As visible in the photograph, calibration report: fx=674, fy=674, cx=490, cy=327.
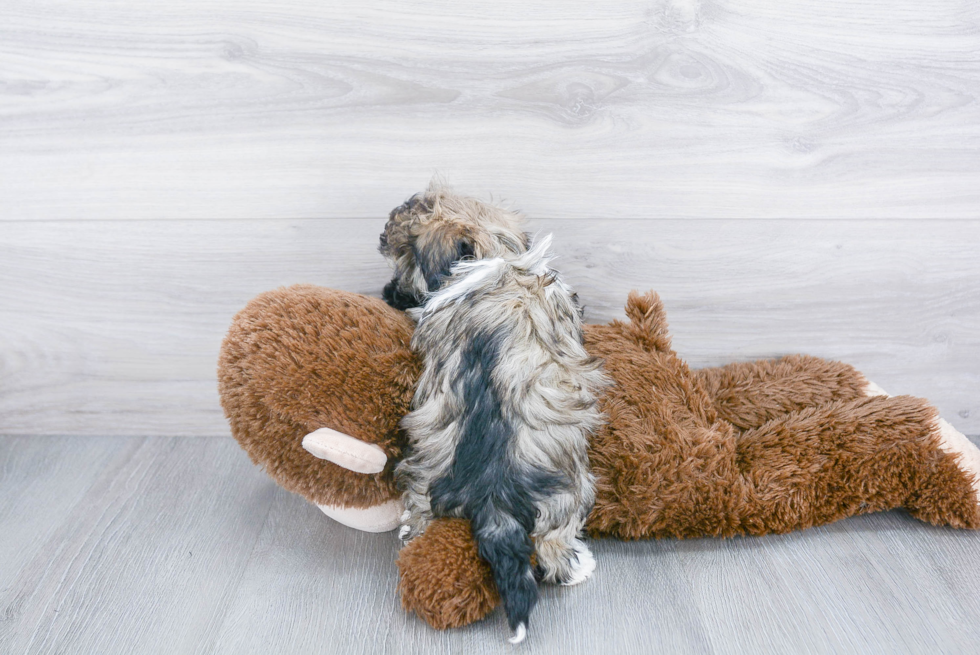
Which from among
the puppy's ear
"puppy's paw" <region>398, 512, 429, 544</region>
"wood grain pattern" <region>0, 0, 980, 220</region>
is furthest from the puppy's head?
"puppy's paw" <region>398, 512, 429, 544</region>

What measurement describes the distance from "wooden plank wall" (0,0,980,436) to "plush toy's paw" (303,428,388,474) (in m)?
0.46

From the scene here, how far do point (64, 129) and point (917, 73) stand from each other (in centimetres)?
171

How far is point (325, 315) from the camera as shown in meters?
1.17

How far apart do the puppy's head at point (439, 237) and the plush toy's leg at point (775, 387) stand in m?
0.51

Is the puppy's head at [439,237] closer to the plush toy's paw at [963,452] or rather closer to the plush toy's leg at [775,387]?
the plush toy's leg at [775,387]

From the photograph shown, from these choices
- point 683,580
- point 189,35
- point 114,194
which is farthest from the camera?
point 114,194

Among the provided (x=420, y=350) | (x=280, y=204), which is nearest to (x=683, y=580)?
(x=420, y=350)

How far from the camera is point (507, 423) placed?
1.03m

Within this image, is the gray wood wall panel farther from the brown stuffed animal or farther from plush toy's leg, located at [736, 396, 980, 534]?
plush toy's leg, located at [736, 396, 980, 534]

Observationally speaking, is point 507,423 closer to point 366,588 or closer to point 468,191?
point 366,588

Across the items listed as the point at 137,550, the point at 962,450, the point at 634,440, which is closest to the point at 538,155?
the point at 634,440

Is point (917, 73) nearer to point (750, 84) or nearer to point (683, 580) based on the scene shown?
point (750, 84)

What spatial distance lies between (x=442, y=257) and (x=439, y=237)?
0.11 feet

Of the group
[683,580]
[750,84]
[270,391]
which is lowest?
[683,580]
